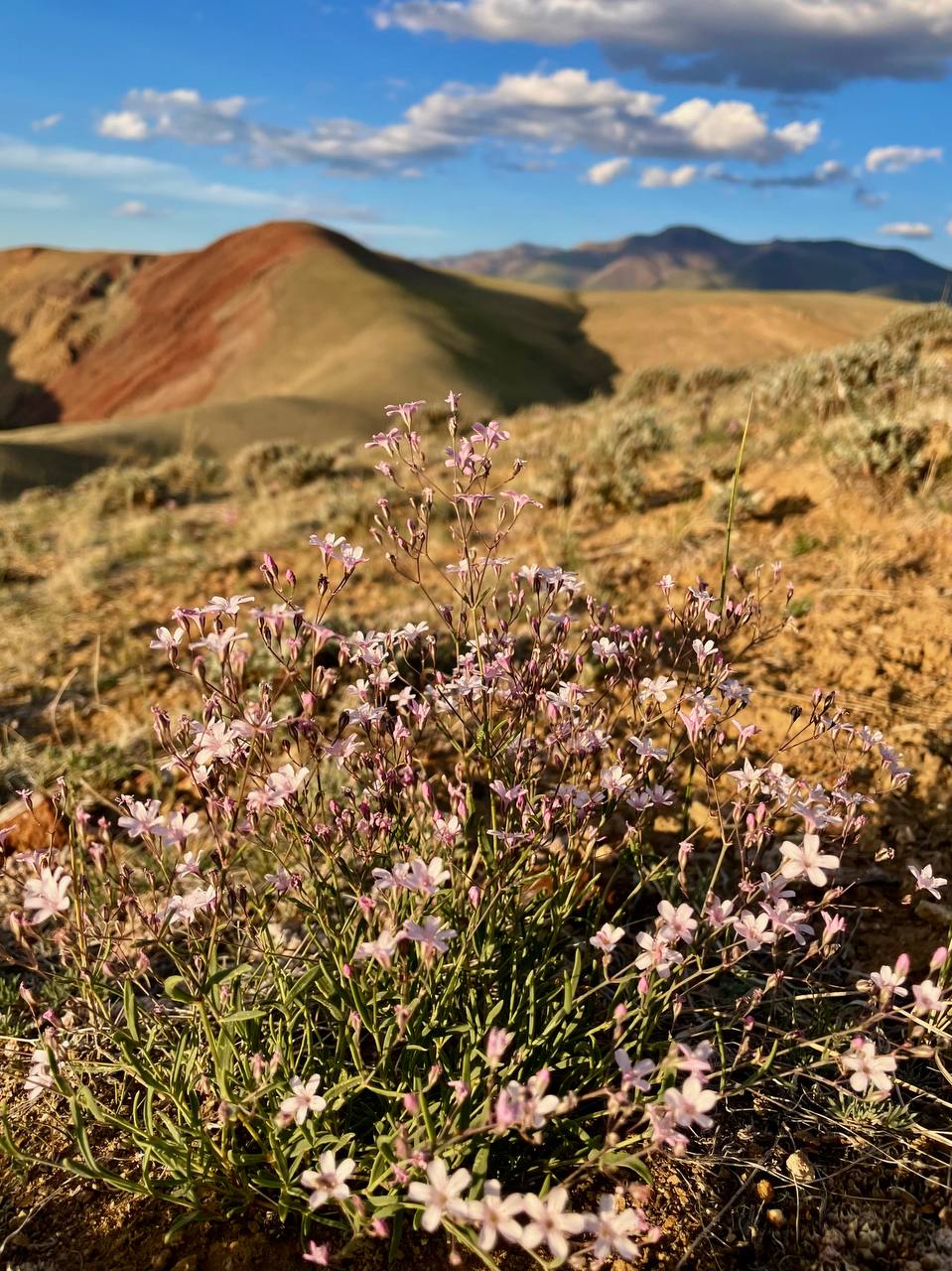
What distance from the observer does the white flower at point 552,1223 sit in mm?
1393

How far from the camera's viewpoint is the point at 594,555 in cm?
592

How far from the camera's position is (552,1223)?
4.70 ft

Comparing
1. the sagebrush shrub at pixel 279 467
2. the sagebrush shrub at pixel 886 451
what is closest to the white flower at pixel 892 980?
the sagebrush shrub at pixel 886 451

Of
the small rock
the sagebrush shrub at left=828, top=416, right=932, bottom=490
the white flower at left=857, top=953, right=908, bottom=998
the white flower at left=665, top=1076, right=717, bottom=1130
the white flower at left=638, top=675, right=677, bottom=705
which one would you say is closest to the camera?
the white flower at left=665, top=1076, right=717, bottom=1130

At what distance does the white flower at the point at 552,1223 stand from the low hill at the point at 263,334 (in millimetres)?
32549

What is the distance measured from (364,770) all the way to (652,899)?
1.29 metres

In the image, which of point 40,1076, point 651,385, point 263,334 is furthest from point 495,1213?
point 263,334

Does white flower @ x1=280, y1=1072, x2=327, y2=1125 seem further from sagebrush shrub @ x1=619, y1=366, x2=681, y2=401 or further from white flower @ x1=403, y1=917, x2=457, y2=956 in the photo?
sagebrush shrub @ x1=619, y1=366, x2=681, y2=401

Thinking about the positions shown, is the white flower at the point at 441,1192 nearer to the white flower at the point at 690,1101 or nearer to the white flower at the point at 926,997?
the white flower at the point at 690,1101

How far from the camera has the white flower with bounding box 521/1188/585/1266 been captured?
139 centimetres

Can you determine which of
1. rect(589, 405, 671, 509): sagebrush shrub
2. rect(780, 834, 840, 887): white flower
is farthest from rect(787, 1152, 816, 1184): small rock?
rect(589, 405, 671, 509): sagebrush shrub

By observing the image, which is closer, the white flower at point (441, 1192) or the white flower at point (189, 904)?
the white flower at point (441, 1192)

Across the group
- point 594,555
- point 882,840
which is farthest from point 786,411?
point 882,840

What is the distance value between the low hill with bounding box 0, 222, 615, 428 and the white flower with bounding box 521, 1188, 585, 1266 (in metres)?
32.5
